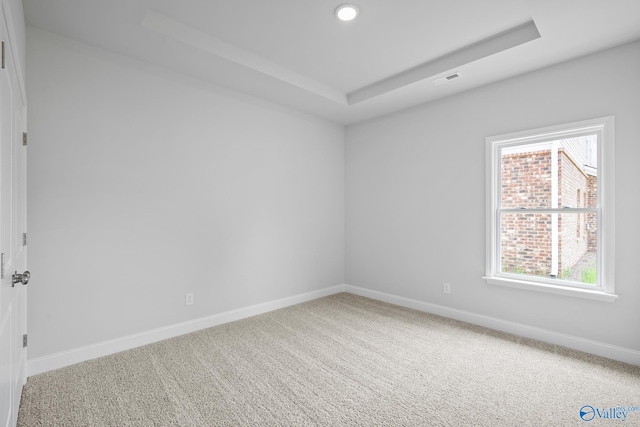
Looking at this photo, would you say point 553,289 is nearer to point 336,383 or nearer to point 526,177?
point 526,177

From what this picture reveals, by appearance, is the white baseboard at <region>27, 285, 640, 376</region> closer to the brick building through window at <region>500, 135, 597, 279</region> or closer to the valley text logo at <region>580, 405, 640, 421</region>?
the brick building through window at <region>500, 135, 597, 279</region>

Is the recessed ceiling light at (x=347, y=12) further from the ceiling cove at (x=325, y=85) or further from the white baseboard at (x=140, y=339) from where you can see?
the white baseboard at (x=140, y=339)

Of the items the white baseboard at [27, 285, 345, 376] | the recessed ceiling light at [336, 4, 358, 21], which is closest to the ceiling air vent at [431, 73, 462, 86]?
the recessed ceiling light at [336, 4, 358, 21]

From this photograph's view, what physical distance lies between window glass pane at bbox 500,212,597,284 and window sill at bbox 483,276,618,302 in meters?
0.14

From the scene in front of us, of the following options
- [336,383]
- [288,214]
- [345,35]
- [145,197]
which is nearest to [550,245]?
[336,383]

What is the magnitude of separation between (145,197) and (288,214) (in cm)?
176

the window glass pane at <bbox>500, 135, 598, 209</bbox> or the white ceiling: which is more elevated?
the white ceiling

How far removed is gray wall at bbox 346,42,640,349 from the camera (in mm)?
2691

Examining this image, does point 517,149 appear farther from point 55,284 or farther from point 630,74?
point 55,284

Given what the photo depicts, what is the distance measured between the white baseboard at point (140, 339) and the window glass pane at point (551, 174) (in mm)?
2938

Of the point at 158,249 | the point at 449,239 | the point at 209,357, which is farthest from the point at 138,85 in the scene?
the point at 449,239

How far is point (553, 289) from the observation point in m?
3.03

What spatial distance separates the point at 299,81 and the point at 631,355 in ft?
12.8

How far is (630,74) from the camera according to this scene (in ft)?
8.71
